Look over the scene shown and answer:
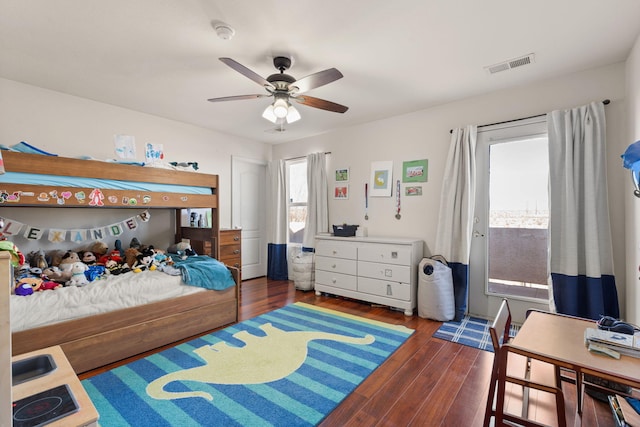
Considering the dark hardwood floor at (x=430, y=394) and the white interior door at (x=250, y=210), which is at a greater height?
the white interior door at (x=250, y=210)

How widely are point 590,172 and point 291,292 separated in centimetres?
359

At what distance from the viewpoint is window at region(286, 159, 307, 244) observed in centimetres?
500

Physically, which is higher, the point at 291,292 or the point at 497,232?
the point at 497,232

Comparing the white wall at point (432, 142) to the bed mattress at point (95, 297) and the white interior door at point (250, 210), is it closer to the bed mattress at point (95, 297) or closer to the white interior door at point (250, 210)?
the white interior door at point (250, 210)

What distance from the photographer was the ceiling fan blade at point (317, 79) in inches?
81.0

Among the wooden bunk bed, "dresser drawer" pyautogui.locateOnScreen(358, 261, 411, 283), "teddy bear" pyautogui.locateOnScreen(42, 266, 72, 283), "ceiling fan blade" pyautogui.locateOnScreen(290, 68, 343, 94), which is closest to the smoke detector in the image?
"ceiling fan blade" pyautogui.locateOnScreen(290, 68, 343, 94)

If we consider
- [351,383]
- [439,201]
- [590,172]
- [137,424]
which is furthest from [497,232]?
[137,424]

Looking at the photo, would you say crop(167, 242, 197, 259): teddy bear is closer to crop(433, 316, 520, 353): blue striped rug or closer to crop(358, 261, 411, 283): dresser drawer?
crop(358, 261, 411, 283): dresser drawer

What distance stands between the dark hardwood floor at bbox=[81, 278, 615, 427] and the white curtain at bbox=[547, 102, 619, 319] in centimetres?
90

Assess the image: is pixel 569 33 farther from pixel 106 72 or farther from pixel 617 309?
pixel 106 72

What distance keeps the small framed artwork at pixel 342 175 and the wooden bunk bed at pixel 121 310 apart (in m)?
1.91

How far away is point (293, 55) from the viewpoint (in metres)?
2.42

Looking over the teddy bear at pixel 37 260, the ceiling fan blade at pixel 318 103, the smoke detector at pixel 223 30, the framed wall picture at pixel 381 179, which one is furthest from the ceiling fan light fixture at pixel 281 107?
the teddy bear at pixel 37 260

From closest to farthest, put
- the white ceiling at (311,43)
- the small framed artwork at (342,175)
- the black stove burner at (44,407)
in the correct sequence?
the black stove burner at (44,407) < the white ceiling at (311,43) < the small framed artwork at (342,175)
